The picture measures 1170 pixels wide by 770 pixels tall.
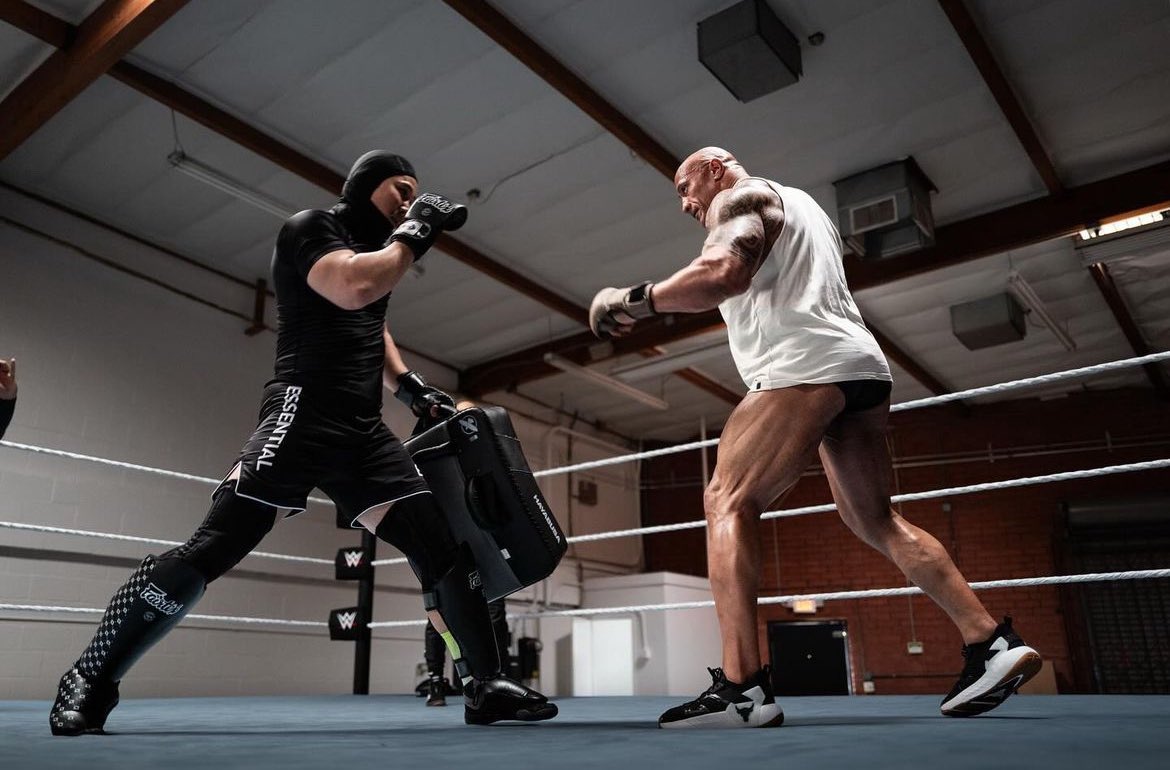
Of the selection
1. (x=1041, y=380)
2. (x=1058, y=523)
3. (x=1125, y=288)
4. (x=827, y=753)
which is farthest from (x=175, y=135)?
(x=1058, y=523)

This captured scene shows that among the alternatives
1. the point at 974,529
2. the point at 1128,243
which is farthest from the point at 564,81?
the point at 974,529

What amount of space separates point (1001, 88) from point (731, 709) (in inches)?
150

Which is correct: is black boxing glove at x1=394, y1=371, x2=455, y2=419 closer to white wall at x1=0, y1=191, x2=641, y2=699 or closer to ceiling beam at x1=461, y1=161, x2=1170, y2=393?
white wall at x1=0, y1=191, x2=641, y2=699

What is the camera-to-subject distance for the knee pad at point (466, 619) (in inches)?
65.1

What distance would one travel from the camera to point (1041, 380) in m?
2.02

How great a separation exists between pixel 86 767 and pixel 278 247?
976 millimetres

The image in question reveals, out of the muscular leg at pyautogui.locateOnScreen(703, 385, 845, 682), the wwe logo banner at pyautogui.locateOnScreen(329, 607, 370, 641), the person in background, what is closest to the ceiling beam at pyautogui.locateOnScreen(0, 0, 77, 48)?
the person in background

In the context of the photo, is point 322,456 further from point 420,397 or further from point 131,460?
point 131,460

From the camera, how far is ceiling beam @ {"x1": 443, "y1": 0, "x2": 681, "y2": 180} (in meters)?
3.67

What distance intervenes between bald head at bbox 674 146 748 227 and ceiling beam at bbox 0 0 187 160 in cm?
251

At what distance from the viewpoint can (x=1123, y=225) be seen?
17.1ft

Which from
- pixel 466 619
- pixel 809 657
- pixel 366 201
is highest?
pixel 366 201

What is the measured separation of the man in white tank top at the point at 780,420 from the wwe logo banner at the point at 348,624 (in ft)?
8.30

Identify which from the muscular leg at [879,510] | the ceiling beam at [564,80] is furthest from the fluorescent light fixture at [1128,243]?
the muscular leg at [879,510]
